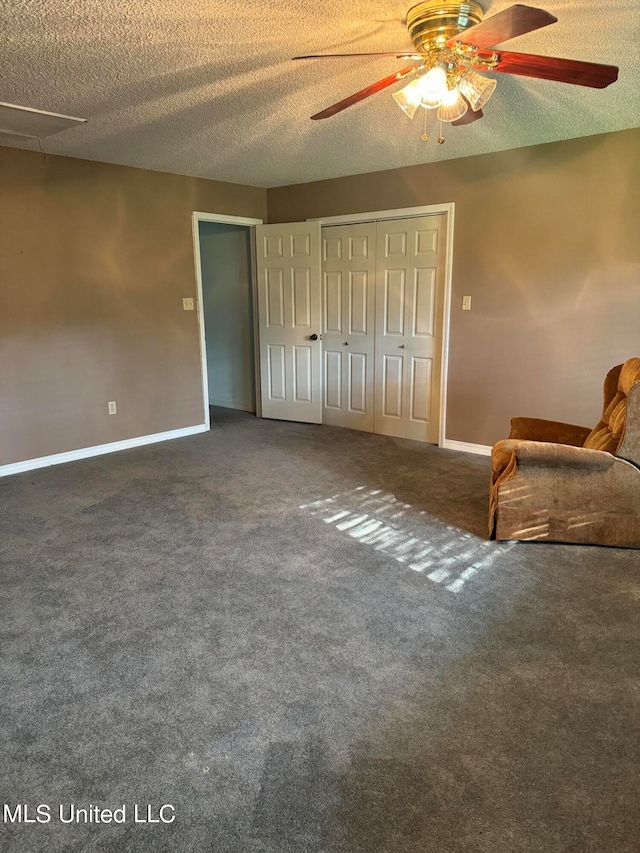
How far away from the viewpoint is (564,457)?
9.21ft

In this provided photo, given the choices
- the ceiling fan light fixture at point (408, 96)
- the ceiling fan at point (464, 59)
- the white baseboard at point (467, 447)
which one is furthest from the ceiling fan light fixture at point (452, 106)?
the white baseboard at point (467, 447)

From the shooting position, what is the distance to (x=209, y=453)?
483cm

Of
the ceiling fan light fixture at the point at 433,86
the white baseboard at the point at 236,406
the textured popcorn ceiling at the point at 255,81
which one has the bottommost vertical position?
the white baseboard at the point at 236,406

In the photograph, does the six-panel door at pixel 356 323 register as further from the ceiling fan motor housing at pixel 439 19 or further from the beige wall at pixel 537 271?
the ceiling fan motor housing at pixel 439 19

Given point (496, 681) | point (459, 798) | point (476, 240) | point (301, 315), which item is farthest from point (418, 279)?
point (459, 798)

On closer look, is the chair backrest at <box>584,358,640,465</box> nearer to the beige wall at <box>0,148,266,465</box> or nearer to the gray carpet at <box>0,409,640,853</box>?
the gray carpet at <box>0,409,640,853</box>

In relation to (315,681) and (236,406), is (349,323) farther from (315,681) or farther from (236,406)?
(315,681)

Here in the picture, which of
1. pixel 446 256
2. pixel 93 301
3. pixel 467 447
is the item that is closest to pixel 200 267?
pixel 93 301

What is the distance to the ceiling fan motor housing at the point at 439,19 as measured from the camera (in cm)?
202

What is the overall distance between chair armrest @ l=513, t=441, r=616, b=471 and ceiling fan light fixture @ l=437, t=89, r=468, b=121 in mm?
1613

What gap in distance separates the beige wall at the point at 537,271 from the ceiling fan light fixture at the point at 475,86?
1554 mm

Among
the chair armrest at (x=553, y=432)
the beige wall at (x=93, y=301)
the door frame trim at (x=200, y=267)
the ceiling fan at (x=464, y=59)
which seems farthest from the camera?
the door frame trim at (x=200, y=267)

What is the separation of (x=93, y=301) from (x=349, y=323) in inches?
93.5

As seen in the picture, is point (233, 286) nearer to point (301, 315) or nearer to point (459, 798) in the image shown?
point (301, 315)
